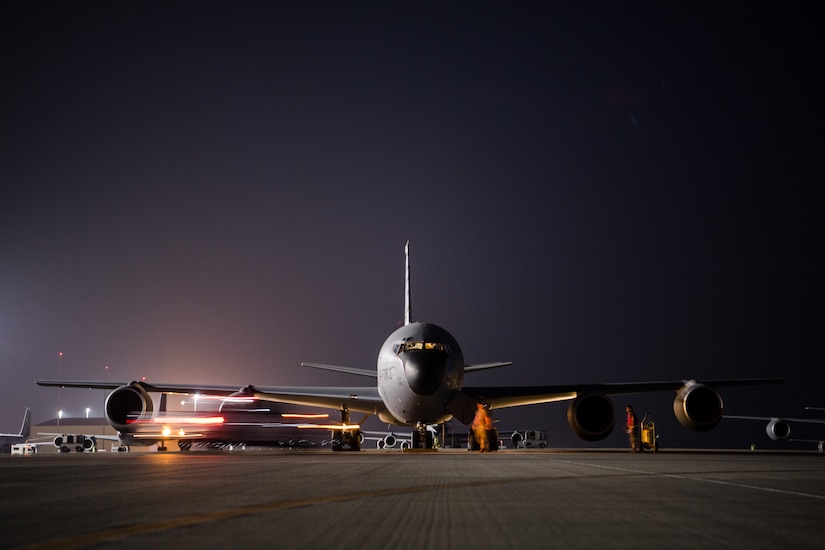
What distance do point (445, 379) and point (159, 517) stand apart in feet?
67.6

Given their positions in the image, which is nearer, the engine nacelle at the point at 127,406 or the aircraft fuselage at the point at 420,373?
the aircraft fuselage at the point at 420,373

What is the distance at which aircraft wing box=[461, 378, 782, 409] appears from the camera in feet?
89.2

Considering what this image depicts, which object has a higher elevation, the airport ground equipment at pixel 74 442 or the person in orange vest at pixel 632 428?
the person in orange vest at pixel 632 428

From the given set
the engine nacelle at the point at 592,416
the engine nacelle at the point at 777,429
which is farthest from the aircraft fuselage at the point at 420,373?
the engine nacelle at the point at 777,429

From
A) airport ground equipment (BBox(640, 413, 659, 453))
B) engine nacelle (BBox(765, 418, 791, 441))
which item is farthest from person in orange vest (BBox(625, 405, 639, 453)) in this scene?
engine nacelle (BBox(765, 418, 791, 441))

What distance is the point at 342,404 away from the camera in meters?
29.7

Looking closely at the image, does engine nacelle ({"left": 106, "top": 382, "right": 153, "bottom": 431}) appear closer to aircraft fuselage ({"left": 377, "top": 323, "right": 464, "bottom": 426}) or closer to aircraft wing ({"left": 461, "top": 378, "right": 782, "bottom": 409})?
aircraft fuselage ({"left": 377, "top": 323, "right": 464, "bottom": 426})

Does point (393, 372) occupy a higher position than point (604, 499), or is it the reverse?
point (393, 372)

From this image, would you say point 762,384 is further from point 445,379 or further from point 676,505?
point 676,505

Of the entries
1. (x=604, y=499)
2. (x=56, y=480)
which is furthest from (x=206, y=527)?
(x=56, y=480)

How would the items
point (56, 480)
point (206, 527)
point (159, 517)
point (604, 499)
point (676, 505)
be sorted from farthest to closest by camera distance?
point (56, 480) < point (604, 499) < point (676, 505) < point (159, 517) < point (206, 527)

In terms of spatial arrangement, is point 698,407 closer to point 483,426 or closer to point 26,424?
point 483,426

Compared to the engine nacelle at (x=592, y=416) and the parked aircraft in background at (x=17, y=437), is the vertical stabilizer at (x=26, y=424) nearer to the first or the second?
the parked aircraft in background at (x=17, y=437)

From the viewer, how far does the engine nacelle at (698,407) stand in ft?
83.1
